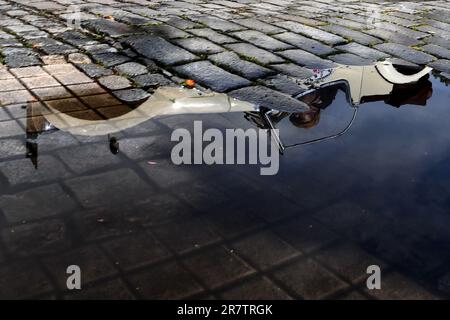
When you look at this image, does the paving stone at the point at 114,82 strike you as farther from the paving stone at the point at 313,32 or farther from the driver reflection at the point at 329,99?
the paving stone at the point at 313,32

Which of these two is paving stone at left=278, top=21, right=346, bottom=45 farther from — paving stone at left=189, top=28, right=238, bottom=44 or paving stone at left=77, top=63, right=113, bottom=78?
paving stone at left=77, top=63, right=113, bottom=78

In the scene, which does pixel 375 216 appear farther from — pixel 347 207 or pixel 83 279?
pixel 83 279

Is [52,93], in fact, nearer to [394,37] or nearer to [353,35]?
[353,35]

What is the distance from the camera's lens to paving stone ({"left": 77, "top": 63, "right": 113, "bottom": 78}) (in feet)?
15.9

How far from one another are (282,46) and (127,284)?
13.6ft

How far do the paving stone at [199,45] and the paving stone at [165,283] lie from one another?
3529 mm

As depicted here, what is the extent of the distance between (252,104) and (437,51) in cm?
301

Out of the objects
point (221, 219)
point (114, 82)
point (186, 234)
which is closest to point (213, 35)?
point (114, 82)

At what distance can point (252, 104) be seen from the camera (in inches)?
170

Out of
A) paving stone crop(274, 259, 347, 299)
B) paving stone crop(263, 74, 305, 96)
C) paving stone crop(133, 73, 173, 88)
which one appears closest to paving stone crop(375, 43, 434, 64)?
paving stone crop(263, 74, 305, 96)

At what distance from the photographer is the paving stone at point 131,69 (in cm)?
493

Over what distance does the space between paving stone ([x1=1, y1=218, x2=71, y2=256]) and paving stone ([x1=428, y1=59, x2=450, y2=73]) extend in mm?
4441

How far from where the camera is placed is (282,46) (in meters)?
5.83

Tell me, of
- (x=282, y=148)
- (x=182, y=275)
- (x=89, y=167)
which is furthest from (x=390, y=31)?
(x=182, y=275)
